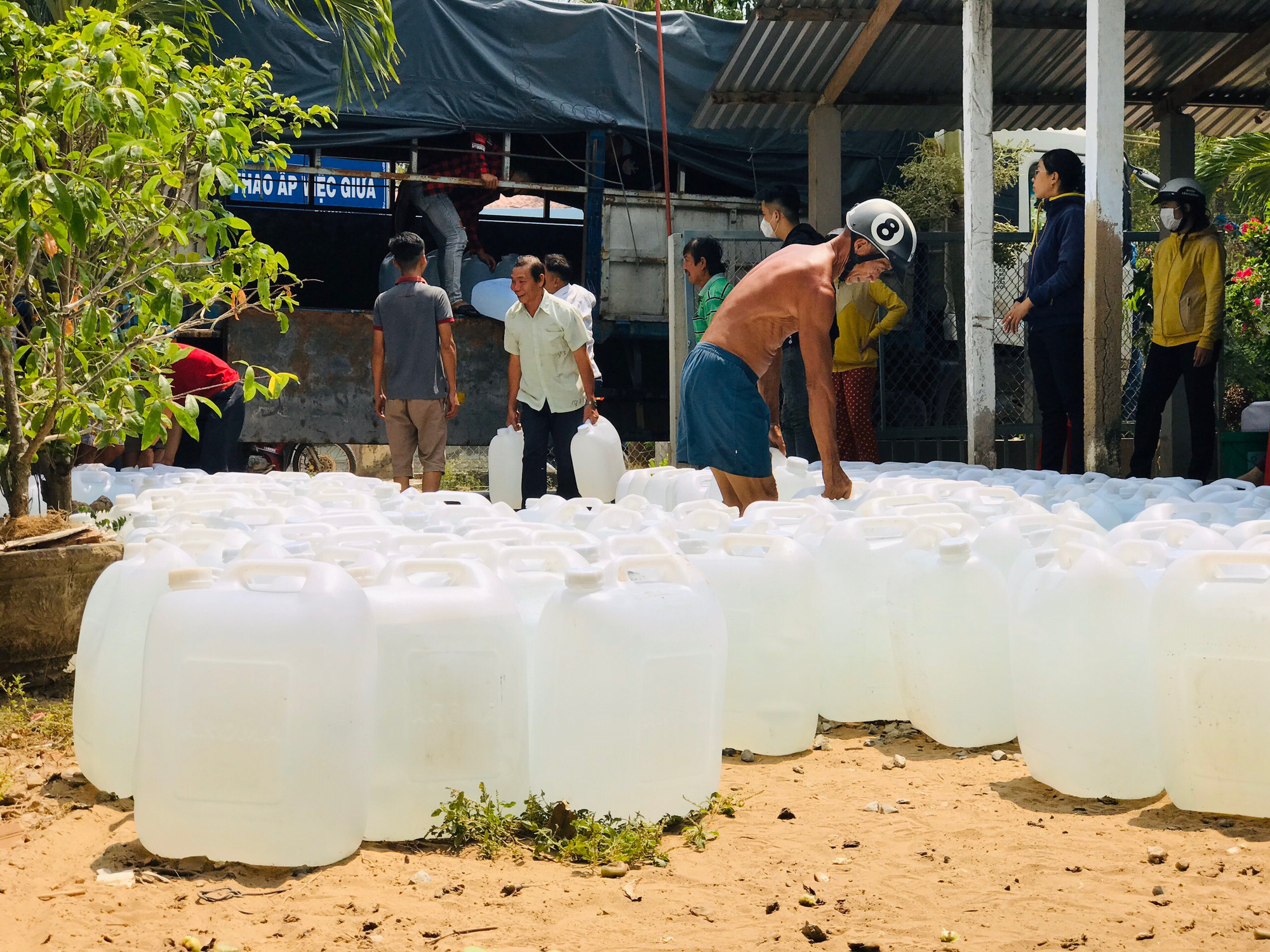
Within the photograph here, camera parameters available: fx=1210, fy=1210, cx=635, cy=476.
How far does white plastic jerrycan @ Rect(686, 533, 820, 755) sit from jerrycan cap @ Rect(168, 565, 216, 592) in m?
1.18

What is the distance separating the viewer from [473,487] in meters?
11.8

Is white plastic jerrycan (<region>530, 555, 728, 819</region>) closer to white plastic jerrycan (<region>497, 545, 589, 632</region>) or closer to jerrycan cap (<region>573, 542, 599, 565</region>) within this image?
white plastic jerrycan (<region>497, 545, 589, 632</region>)

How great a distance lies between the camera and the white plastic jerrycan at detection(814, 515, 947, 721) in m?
3.33

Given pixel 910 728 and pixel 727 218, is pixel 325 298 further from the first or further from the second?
pixel 910 728

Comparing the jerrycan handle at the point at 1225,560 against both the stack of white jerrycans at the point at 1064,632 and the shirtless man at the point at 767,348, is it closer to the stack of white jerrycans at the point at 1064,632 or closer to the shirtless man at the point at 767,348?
the stack of white jerrycans at the point at 1064,632

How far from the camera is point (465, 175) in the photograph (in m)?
10.6

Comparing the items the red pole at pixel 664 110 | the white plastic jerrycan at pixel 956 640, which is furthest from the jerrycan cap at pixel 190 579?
the red pole at pixel 664 110

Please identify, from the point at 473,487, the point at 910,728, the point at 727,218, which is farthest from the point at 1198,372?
the point at 473,487

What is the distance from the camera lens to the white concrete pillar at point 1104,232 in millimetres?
6176

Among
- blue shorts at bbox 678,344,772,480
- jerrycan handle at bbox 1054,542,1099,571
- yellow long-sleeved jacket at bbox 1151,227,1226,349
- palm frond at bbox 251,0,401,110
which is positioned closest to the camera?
jerrycan handle at bbox 1054,542,1099,571

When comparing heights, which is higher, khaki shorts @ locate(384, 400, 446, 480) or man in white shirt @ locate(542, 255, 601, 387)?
man in white shirt @ locate(542, 255, 601, 387)

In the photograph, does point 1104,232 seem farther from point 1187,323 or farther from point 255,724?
point 255,724

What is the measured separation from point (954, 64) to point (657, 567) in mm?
8119

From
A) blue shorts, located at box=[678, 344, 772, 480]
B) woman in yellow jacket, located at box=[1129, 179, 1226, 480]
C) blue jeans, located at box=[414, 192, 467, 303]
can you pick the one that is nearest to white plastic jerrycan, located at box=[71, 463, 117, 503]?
blue shorts, located at box=[678, 344, 772, 480]
